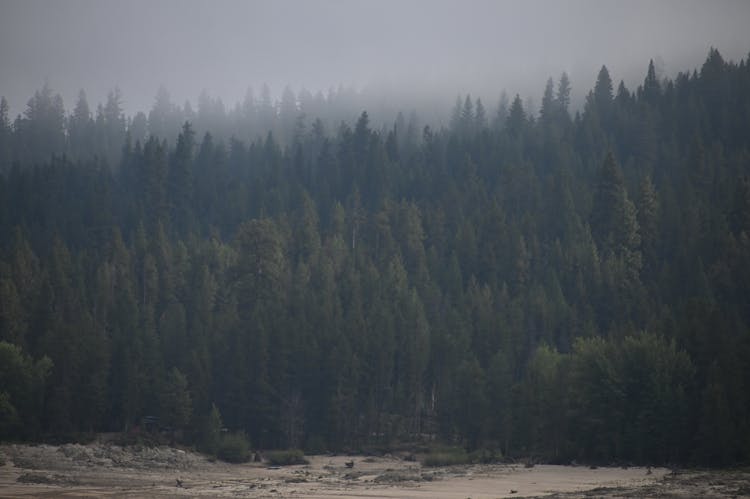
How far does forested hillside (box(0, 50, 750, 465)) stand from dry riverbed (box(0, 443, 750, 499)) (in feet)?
32.7

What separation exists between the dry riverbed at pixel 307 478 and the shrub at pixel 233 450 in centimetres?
237

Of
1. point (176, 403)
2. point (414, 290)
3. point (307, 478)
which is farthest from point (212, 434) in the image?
point (414, 290)

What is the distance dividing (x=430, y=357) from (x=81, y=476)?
4647 cm

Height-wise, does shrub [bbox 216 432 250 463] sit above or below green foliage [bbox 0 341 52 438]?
below

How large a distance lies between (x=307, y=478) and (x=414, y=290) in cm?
4795

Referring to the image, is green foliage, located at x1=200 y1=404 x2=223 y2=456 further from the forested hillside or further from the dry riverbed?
the dry riverbed

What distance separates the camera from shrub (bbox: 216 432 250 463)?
8612 centimetres

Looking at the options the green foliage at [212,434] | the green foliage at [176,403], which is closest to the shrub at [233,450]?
the green foliage at [212,434]

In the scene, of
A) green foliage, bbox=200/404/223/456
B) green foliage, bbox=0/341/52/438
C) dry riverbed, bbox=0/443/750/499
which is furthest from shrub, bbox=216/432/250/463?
A: green foliage, bbox=0/341/52/438

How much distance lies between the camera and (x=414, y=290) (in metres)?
112

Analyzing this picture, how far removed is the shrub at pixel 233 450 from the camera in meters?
86.1

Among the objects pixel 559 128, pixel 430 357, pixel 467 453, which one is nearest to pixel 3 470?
pixel 467 453

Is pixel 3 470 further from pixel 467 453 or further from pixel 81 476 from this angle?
pixel 467 453

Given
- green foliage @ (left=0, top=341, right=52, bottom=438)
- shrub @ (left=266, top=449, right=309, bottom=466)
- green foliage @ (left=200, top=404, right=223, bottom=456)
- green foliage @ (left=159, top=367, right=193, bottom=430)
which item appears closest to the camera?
shrub @ (left=266, top=449, right=309, bottom=466)
